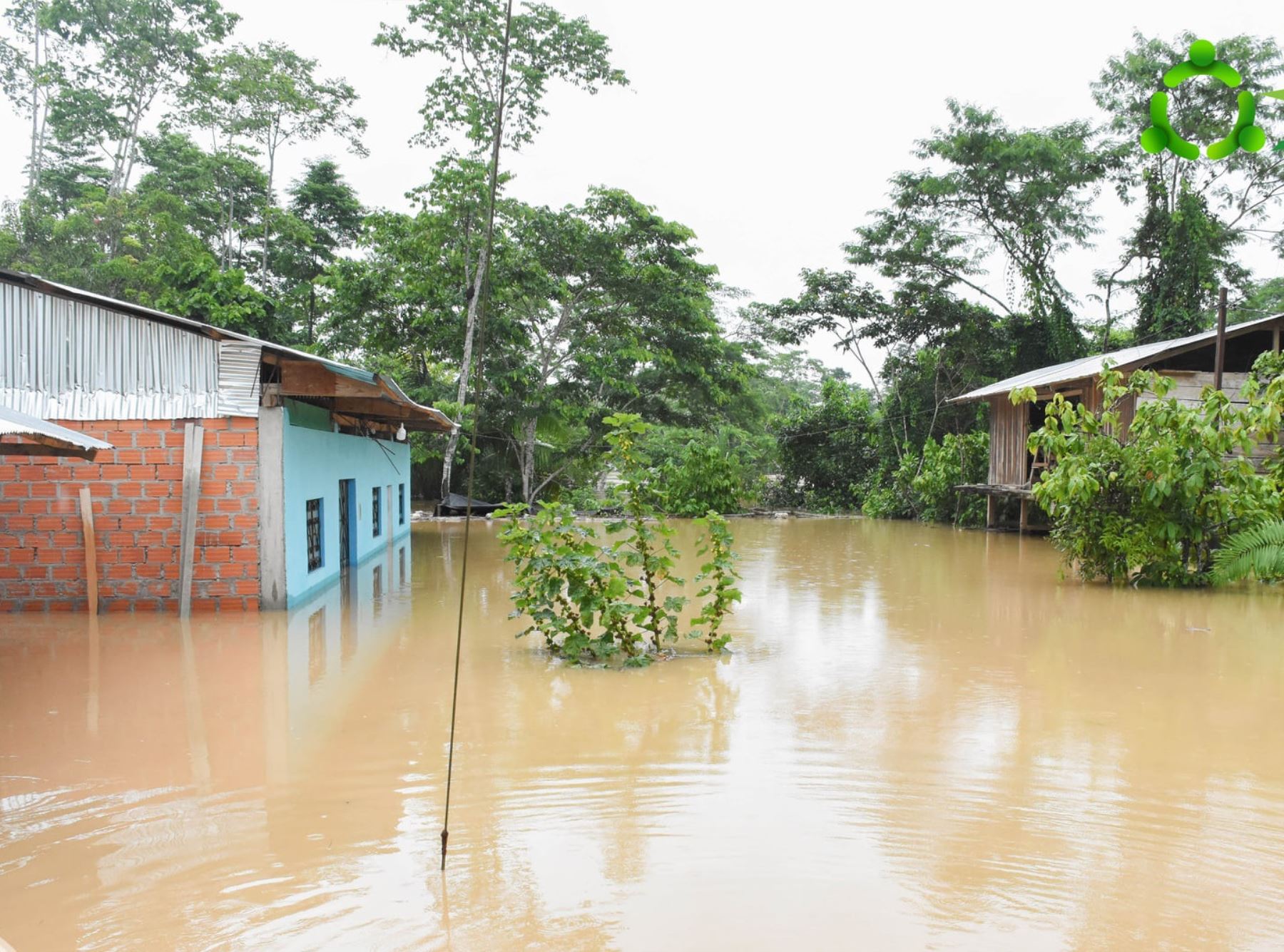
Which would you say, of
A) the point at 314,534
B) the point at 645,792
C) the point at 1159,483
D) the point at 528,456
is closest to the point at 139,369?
the point at 314,534

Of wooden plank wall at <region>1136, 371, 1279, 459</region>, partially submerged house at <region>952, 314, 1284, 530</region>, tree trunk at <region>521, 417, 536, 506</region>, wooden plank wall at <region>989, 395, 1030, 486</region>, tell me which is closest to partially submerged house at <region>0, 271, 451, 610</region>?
partially submerged house at <region>952, 314, 1284, 530</region>

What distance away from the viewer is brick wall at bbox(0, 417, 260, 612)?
400 inches

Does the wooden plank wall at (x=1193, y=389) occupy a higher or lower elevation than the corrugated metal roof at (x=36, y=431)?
higher

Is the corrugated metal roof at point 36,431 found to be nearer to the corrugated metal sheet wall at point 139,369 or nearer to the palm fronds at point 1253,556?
the corrugated metal sheet wall at point 139,369

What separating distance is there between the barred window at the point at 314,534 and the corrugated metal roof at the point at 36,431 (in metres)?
4.87

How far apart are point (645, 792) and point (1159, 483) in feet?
29.6

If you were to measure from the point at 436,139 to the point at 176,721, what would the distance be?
21.3m

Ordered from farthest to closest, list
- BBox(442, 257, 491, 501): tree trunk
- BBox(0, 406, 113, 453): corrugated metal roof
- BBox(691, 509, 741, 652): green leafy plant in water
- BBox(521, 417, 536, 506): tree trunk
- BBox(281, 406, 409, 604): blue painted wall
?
BBox(521, 417, 536, 506): tree trunk < BBox(442, 257, 491, 501): tree trunk < BBox(281, 406, 409, 604): blue painted wall < BBox(691, 509, 741, 652): green leafy plant in water < BBox(0, 406, 113, 453): corrugated metal roof

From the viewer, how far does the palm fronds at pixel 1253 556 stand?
11141 mm

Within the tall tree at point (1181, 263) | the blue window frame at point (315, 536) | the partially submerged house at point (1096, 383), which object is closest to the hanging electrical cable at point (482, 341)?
the blue window frame at point (315, 536)

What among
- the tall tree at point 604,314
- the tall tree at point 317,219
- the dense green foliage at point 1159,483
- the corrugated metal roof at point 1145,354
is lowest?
the dense green foliage at point 1159,483

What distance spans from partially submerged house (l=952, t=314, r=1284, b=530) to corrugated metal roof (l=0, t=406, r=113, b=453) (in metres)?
11.4

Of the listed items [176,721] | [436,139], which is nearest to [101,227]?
[436,139]

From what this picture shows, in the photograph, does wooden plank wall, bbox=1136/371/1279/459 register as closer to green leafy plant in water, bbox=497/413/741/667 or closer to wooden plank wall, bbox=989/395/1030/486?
wooden plank wall, bbox=989/395/1030/486
